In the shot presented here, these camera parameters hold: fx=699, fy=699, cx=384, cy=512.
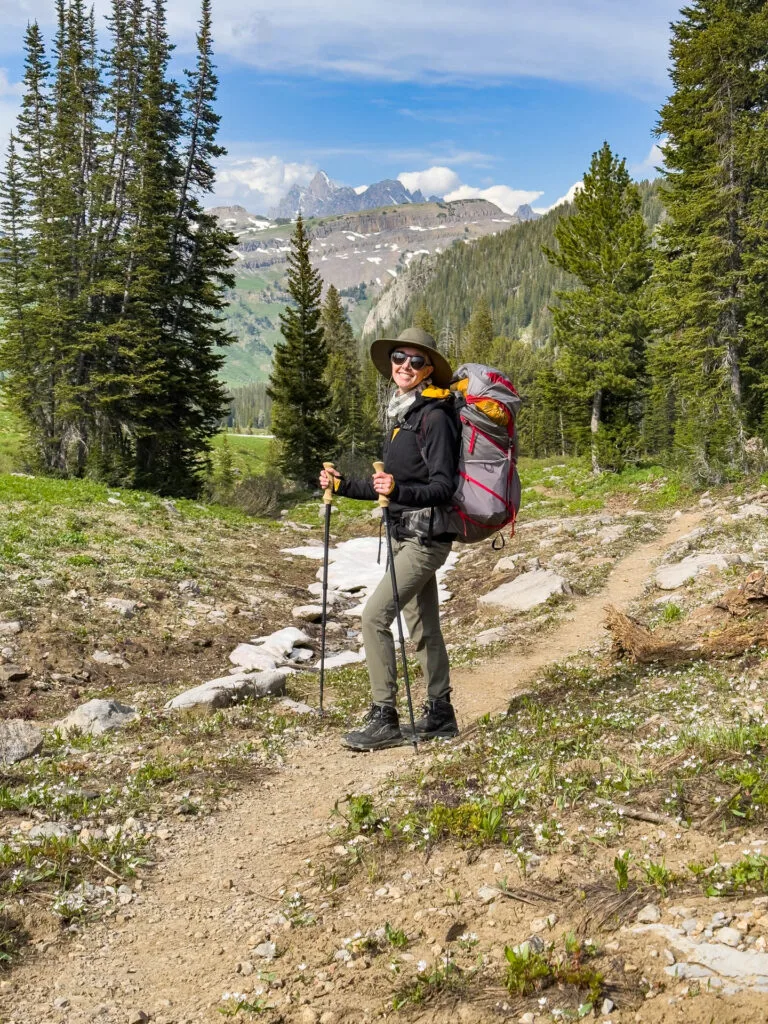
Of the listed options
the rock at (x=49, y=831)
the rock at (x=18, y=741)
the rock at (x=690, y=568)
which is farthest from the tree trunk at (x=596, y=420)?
the rock at (x=49, y=831)

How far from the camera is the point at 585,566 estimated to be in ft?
53.6

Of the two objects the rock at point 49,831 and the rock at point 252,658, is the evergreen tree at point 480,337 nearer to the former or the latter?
the rock at point 252,658

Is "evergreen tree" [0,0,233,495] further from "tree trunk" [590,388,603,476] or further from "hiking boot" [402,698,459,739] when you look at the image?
"hiking boot" [402,698,459,739]

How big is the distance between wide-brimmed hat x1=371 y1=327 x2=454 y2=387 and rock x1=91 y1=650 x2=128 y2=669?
7.48 m

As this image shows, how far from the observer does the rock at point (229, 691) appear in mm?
8602

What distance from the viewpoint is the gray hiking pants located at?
6359mm

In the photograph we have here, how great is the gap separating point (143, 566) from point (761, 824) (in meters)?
14.3

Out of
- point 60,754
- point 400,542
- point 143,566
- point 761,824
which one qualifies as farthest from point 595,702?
point 143,566

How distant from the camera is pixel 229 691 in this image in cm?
892

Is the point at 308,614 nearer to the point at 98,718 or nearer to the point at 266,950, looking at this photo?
the point at 98,718

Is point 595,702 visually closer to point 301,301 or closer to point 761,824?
point 761,824

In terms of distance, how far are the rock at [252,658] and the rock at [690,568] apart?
7382mm

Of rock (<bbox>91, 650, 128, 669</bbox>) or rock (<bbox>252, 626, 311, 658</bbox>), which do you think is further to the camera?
rock (<bbox>252, 626, 311, 658</bbox>)

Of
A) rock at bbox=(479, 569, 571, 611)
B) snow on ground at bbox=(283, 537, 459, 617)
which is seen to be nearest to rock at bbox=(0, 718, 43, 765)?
rock at bbox=(479, 569, 571, 611)
